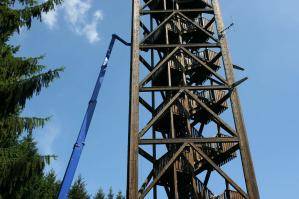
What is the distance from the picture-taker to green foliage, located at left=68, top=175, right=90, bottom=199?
136 ft

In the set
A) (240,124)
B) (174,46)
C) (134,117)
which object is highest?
(174,46)

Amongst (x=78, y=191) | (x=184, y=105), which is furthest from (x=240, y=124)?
(x=78, y=191)

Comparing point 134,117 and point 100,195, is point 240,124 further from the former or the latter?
point 100,195

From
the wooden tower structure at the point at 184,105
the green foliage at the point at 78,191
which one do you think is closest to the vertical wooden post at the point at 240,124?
the wooden tower structure at the point at 184,105

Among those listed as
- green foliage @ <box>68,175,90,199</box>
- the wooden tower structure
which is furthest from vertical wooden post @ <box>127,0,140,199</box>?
green foliage @ <box>68,175,90,199</box>

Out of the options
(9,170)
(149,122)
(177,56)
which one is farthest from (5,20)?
(177,56)

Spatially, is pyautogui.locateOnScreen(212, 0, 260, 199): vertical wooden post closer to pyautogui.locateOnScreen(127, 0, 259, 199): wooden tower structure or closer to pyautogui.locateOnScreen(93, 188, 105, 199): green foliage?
pyautogui.locateOnScreen(127, 0, 259, 199): wooden tower structure

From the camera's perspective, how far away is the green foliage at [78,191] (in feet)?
136

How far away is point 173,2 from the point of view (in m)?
16.8

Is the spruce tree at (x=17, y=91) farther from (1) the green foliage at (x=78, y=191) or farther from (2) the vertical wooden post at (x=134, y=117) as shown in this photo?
(1) the green foliage at (x=78, y=191)

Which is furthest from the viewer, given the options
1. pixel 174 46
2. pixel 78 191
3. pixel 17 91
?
pixel 78 191

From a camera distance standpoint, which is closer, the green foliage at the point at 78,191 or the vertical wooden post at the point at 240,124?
the vertical wooden post at the point at 240,124

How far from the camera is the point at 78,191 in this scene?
42.6m

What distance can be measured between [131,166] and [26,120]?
10.1 feet
